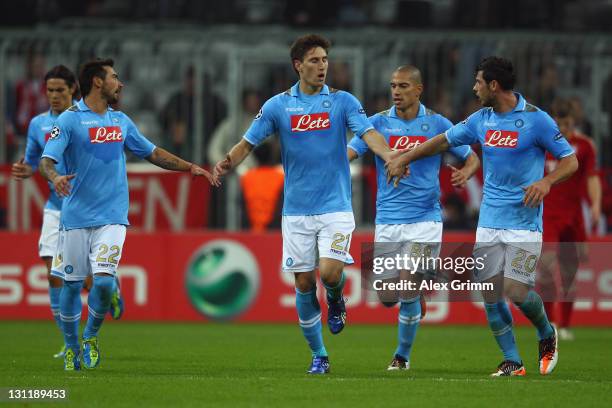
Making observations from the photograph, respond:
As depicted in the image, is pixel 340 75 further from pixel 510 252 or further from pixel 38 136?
pixel 510 252

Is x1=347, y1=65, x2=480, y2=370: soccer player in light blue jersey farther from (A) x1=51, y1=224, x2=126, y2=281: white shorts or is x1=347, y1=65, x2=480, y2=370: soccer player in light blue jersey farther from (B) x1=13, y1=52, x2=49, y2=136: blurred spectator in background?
(B) x1=13, y1=52, x2=49, y2=136: blurred spectator in background

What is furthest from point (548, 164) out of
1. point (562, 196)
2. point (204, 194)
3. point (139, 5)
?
point (139, 5)

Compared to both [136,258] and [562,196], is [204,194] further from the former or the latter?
A: [562,196]

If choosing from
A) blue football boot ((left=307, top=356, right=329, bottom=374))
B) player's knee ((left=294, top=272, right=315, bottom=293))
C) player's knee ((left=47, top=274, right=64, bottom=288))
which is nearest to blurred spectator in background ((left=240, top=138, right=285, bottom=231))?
player's knee ((left=47, top=274, right=64, bottom=288))

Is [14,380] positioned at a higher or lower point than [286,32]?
lower

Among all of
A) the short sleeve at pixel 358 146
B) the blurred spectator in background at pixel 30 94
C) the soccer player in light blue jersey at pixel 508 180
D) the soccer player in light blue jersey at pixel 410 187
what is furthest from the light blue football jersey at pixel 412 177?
the blurred spectator in background at pixel 30 94

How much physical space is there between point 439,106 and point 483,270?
904 cm

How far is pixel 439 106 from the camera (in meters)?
19.7

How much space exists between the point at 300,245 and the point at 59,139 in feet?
7.28

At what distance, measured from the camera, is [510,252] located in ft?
35.2

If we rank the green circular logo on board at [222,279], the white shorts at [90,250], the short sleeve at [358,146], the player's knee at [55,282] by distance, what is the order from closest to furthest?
1. the white shorts at [90,250]
2. the short sleeve at [358,146]
3. the player's knee at [55,282]
4. the green circular logo on board at [222,279]

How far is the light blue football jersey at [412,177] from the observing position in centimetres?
1191

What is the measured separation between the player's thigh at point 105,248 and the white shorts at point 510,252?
9.97 feet

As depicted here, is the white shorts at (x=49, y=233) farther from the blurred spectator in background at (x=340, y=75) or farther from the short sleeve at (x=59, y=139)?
the blurred spectator in background at (x=340, y=75)
